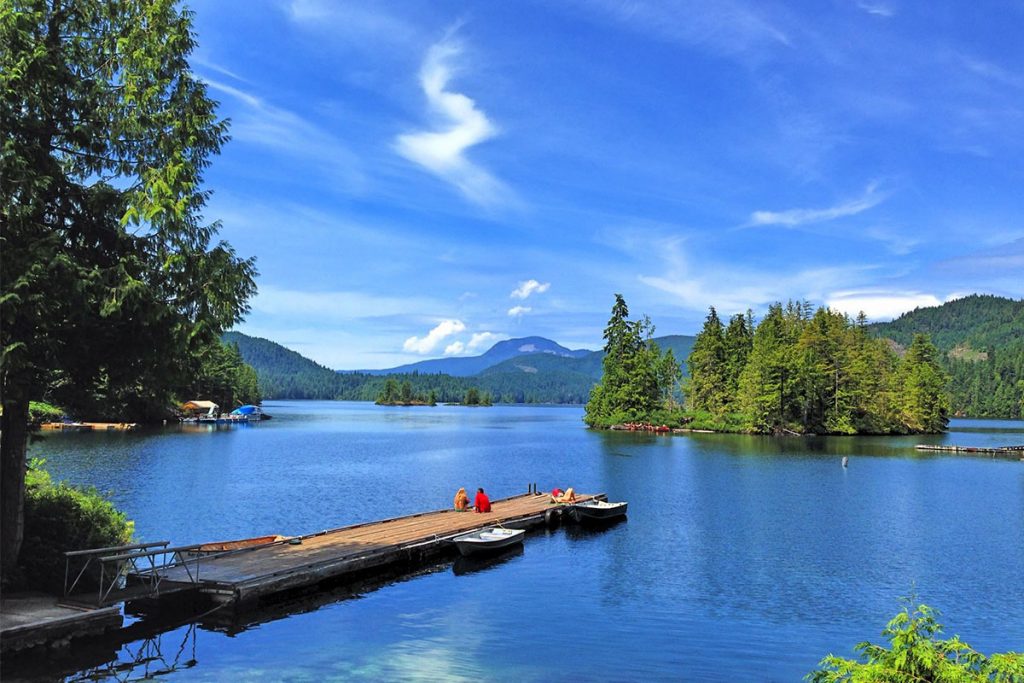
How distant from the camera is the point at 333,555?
83.9 ft

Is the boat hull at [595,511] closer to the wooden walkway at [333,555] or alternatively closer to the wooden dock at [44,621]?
the wooden walkway at [333,555]

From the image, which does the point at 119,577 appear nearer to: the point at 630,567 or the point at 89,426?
the point at 630,567

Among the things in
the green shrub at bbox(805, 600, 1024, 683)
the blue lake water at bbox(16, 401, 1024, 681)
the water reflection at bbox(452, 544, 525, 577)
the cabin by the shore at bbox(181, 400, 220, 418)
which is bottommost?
the water reflection at bbox(452, 544, 525, 577)

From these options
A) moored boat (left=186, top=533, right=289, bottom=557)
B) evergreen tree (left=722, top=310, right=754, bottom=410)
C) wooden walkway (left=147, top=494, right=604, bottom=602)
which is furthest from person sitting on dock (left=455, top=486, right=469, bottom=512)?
evergreen tree (left=722, top=310, right=754, bottom=410)

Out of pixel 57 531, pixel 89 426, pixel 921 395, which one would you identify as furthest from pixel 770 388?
pixel 57 531

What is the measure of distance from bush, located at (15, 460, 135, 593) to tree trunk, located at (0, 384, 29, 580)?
1.75ft

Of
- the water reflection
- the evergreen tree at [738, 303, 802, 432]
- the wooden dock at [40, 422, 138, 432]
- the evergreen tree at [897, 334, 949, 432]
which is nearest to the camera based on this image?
the water reflection

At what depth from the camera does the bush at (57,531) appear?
723 inches

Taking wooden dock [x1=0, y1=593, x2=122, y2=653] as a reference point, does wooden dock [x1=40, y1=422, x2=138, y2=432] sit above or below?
below

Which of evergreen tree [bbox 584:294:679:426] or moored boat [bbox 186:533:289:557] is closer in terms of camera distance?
moored boat [bbox 186:533:289:557]

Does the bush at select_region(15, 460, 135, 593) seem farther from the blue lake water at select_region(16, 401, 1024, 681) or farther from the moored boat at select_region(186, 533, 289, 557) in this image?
the blue lake water at select_region(16, 401, 1024, 681)

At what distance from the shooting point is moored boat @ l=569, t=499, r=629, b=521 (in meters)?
38.8

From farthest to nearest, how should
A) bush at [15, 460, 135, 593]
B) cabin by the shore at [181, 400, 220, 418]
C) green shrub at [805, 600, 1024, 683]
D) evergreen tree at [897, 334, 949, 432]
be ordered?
cabin by the shore at [181, 400, 220, 418] → evergreen tree at [897, 334, 949, 432] → bush at [15, 460, 135, 593] → green shrub at [805, 600, 1024, 683]

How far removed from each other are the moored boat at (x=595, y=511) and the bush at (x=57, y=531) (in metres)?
23.4
